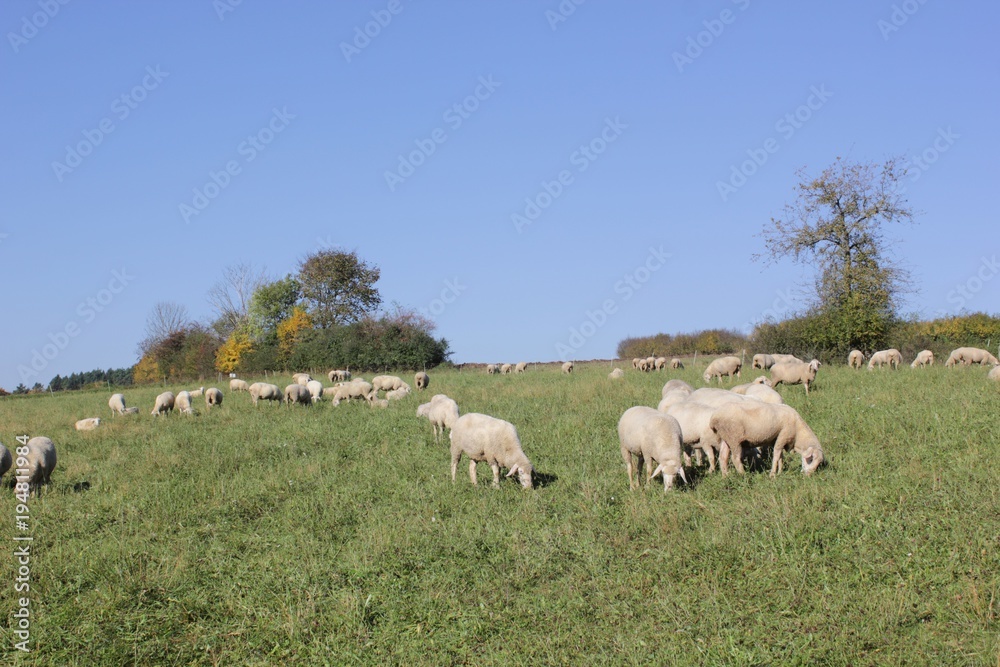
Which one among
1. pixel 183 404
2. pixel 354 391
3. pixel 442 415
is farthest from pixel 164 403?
pixel 442 415

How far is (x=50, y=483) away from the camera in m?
14.1

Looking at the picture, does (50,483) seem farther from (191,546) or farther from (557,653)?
(557,653)

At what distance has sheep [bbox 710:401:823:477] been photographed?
1198 centimetres

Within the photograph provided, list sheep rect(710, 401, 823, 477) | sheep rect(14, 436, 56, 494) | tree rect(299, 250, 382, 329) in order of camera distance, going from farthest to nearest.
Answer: tree rect(299, 250, 382, 329) < sheep rect(14, 436, 56, 494) < sheep rect(710, 401, 823, 477)

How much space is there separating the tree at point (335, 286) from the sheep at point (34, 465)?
54.4m

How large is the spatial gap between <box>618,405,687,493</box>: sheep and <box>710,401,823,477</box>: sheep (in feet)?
2.46

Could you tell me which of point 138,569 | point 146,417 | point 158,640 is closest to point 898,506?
point 158,640

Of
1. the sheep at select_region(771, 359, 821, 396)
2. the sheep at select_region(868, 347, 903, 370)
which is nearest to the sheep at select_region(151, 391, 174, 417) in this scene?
the sheep at select_region(771, 359, 821, 396)

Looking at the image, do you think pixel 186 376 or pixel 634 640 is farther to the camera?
pixel 186 376

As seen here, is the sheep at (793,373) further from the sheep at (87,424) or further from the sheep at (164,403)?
the sheep at (87,424)

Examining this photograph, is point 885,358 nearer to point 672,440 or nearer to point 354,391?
point 354,391

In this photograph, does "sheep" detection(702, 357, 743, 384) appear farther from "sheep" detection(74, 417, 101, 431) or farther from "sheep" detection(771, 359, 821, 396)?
"sheep" detection(74, 417, 101, 431)

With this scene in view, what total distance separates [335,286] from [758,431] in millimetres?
61239

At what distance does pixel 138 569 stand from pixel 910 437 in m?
12.5
